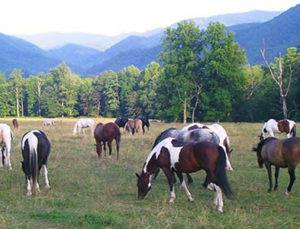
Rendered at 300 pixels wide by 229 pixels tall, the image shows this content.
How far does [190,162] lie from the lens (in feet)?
28.0

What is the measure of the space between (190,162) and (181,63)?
1502 inches

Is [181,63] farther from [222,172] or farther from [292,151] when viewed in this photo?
[222,172]

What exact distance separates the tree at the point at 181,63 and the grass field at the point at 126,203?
3121 cm

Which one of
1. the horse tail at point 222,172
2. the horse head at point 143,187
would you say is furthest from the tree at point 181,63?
the horse tail at point 222,172

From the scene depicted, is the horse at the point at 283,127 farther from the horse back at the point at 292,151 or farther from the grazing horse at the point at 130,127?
the horse back at the point at 292,151

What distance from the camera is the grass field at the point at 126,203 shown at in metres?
6.97

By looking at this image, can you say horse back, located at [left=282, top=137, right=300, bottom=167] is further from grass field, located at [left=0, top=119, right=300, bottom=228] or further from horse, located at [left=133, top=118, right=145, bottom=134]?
horse, located at [left=133, top=118, right=145, bottom=134]

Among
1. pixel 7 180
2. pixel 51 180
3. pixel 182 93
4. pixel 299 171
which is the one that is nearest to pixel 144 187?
pixel 51 180

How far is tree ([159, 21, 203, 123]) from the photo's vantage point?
148 feet

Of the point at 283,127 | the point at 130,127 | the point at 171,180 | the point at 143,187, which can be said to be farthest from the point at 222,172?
the point at 130,127

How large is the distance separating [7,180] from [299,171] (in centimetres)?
912

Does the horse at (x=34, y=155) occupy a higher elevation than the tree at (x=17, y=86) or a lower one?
lower

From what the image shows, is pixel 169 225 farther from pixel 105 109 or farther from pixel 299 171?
pixel 105 109

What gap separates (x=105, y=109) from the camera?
79.8 meters
